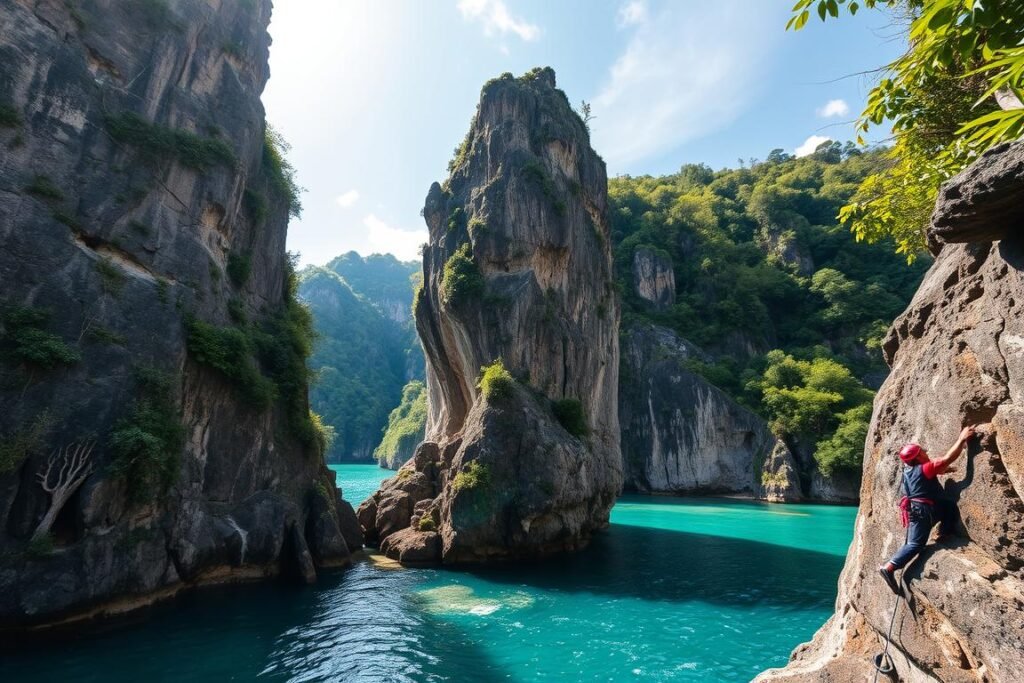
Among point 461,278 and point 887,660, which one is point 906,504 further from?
point 461,278

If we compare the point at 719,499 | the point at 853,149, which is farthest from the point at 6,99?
the point at 853,149

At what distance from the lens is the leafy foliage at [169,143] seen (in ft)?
47.9

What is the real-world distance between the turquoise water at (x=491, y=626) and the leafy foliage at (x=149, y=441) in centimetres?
289

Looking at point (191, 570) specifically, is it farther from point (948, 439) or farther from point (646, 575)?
point (948, 439)

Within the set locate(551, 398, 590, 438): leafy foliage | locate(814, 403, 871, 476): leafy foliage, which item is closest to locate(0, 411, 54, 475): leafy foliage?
locate(551, 398, 590, 438): leafy foliage

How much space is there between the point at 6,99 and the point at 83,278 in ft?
15.4

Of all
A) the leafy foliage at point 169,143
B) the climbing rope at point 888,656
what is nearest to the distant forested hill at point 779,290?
the climbing rope at point 888,656

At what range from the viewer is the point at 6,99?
1218 centimetres

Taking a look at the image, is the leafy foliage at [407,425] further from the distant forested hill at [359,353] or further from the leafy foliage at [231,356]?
the leafy foliage at [231,356]

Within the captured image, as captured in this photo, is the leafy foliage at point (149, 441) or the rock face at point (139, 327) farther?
the leafy foliage at point (149, 441)

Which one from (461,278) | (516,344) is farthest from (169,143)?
(516,344)

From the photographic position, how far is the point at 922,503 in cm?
409

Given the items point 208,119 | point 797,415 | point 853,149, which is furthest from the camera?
point 853,149

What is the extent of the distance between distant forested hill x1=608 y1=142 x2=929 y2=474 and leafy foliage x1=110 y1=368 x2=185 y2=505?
1372 inches
